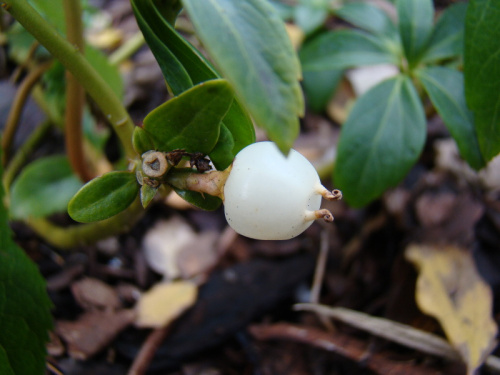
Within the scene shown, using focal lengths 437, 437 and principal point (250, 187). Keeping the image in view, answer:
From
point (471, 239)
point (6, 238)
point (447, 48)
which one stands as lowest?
point (471, 239)

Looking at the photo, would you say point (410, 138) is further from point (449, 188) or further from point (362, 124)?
point (449, 188)

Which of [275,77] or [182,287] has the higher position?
[275,77]

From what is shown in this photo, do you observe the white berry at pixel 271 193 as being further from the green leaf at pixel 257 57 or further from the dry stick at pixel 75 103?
the dry stick at pixel 75 103

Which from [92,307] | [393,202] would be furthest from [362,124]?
[92,307]

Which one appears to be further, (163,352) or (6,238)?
(163,352)

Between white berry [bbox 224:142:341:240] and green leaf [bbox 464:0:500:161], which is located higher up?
white berry [bbox 224:142:341:240]

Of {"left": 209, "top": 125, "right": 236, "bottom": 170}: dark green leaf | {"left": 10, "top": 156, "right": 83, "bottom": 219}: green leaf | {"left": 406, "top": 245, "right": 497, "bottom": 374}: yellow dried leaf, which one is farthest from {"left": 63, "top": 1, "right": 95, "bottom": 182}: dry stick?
{"left": 406, "top": 245, "right": 497, "bottom": 374}: yellow dried leaf

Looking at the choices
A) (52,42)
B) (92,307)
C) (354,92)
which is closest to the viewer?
(52,42)

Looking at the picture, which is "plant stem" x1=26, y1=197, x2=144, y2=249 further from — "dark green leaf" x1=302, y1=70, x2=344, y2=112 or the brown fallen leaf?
"dark green leaf" x1=302, y1=70, x2=344, y2=112
